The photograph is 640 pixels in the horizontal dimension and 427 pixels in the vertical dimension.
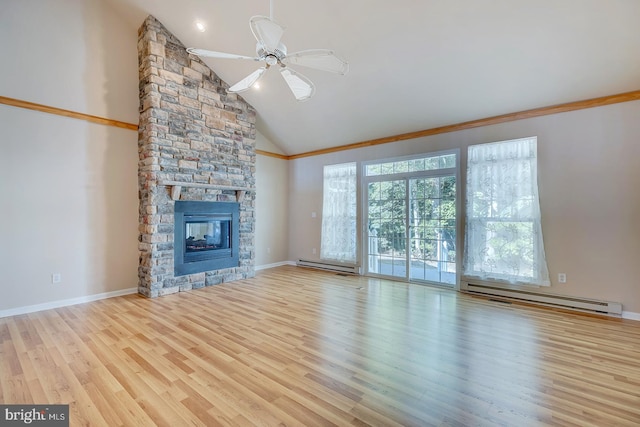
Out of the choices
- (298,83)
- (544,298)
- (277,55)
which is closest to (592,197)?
(544,298)

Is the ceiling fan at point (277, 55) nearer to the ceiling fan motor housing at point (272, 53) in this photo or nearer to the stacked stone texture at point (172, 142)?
the ceiling fan motor housing at point (272, 53)

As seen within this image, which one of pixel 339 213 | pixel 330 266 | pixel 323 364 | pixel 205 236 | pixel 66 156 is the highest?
pixel 66 156

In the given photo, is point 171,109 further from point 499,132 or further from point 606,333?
point 606,333

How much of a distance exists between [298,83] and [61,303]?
4.37 m

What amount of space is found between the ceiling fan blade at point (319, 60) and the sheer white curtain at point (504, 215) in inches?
119

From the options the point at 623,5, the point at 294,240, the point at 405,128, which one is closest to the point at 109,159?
the point at 294,240

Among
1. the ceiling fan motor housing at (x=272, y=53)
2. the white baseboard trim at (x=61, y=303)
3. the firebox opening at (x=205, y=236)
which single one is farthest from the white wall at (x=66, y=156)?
the ceiling fan motor housing at (x=272, y=53)

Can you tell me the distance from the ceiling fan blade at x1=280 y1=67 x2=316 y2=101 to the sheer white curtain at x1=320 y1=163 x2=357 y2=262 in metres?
3.15

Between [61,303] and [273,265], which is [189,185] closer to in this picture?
[61,303]

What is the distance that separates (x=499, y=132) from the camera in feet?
14.1

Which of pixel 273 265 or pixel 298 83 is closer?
pixel 298 83

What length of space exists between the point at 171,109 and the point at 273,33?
10.2ft

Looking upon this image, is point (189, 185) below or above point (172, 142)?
below

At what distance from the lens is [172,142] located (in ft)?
14.8
